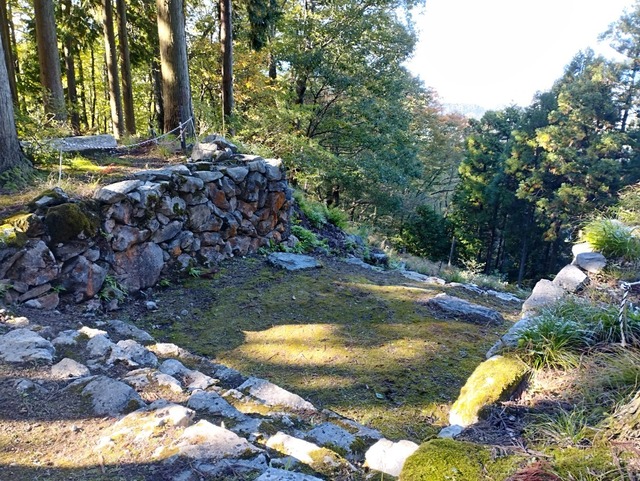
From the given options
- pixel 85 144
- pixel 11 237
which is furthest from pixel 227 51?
pixel 11 237

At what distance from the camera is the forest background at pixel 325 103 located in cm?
842

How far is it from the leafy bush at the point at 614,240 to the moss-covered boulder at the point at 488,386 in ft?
10.0

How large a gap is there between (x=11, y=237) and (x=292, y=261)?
3.83 m

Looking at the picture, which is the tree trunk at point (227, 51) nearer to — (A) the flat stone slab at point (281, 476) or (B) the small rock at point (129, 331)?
(B) the small rock at point (129, 331)

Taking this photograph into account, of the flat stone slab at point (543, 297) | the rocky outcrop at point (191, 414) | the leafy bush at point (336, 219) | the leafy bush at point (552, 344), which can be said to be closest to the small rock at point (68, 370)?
the rocky outcrop at point (191, 414)

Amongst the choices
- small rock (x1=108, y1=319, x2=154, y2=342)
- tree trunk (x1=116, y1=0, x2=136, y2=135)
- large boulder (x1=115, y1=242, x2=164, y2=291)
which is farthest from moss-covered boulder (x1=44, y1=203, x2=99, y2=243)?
tree trunk (x1=116, y1=0, x2=136, y2=135)

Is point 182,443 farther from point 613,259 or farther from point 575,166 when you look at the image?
point 575,166

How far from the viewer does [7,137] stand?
5277 millimetres

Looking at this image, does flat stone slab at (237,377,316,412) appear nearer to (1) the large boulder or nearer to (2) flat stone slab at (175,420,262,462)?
(2) flat stone slab at (175,420,262,462)

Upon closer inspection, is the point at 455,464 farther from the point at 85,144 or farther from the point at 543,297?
the point at 85,144

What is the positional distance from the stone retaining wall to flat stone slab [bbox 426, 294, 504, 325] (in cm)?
311

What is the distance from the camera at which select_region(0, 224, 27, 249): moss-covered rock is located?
4.01 meters

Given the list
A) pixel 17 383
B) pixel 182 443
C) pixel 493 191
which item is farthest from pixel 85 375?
pixel 493 191

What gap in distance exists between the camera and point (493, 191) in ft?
70.2
